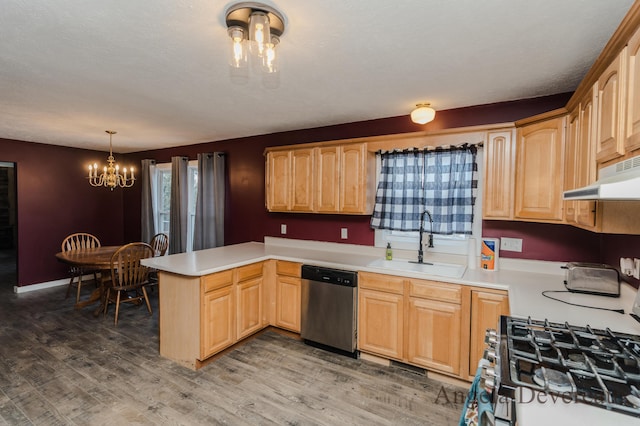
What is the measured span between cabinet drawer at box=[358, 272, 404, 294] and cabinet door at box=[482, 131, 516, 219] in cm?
92

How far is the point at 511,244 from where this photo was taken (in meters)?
2.74

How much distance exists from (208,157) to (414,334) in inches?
143

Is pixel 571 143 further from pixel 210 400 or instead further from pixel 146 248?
pixel 146 248

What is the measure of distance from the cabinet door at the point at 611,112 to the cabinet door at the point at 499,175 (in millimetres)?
922

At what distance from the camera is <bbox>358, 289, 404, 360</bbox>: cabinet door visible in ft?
8.90

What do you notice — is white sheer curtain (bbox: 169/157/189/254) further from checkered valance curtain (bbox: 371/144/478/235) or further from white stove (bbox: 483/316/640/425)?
white stove (bbox: 483/316/640/425)

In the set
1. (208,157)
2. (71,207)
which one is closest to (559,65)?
(208,157)

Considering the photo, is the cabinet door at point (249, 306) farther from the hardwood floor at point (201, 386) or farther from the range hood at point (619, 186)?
the range hood at point (619, 186)

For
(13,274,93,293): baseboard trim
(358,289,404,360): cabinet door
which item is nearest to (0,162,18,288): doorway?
(13,274,93,293): baseboard trim

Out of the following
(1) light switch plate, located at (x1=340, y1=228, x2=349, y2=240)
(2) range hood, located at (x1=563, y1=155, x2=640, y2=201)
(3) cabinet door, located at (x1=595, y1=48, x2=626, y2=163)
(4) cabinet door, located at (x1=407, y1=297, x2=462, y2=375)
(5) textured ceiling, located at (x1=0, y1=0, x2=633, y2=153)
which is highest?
(5) textured ceiling, located at (x1=0, y1=0, x2=633, y2=153)

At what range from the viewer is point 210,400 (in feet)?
7.54

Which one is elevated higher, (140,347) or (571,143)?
(571,143)

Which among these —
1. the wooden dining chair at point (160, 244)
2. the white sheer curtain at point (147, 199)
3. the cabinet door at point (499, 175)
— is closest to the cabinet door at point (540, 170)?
the cabinet door at point (499, 175)

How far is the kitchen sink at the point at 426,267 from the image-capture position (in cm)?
263
